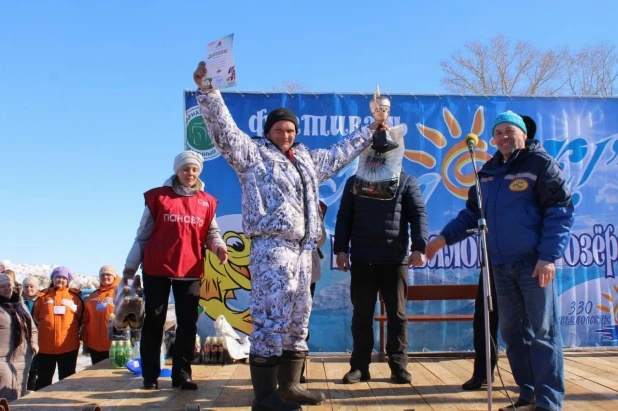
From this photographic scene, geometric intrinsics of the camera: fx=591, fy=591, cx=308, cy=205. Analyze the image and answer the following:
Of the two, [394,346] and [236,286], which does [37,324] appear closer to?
[236,286]

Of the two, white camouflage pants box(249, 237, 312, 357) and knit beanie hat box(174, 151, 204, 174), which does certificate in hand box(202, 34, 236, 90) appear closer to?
white camouflage pants box(249, 237, 312, 357)

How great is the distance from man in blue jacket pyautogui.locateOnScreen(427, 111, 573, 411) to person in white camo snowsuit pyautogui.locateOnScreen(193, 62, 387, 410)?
0.80 meters

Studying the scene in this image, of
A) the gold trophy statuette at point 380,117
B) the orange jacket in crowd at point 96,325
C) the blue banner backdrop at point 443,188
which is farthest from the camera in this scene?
the blue banner backdrop at point 443,188

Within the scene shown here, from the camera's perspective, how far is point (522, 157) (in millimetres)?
3262

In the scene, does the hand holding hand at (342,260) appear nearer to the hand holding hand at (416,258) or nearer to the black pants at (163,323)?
the hand holding hand at (416,258)

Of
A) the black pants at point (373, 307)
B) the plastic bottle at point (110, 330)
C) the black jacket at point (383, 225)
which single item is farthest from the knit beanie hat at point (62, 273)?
the black pants at point (373, 307)

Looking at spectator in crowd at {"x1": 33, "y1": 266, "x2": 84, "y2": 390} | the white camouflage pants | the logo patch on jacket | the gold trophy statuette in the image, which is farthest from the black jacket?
spectator in crowd at {"x1": 33, "y1": 266, "x2": 84, "y2": 390}

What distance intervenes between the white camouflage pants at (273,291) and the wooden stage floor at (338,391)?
2.09 feet

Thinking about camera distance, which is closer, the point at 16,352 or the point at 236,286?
the point at 16,352

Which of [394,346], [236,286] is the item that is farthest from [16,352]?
[394,346]

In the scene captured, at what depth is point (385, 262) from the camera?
428 centimetres

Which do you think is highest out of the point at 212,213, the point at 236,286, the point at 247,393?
the point at 212,213

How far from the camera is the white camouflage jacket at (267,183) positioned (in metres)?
3.10

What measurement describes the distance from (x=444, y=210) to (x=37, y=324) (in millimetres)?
4369
